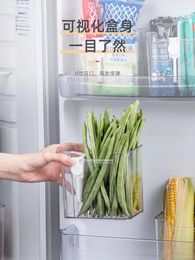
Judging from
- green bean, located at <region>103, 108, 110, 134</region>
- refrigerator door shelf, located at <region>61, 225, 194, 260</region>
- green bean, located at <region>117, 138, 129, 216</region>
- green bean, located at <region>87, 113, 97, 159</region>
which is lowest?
refrigerator door shelf, located at <region>61, 225, 194, 260</region>

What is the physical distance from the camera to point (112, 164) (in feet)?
4.29

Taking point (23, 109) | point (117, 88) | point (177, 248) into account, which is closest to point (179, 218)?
point (177, 248)

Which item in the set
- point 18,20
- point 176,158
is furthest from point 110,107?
point 18,20

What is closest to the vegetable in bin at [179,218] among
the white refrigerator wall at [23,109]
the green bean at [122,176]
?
the green bean at [122,176]

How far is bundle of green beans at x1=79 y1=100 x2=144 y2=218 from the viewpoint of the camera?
130 cm

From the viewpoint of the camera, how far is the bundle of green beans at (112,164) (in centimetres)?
130

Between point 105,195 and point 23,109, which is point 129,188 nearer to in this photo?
point 105,195

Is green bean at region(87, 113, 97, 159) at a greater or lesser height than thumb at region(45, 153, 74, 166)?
greater

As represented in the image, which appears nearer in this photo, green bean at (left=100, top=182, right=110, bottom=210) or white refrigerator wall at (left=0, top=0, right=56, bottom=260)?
green bean at (left=100, top=182, right=110, bottom=210)

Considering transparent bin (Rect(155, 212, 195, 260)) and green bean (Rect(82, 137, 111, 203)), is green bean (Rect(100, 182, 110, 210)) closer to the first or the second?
green bean (Rect(82, 137, 111, 203))

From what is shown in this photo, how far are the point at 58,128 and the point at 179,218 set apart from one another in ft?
1.17

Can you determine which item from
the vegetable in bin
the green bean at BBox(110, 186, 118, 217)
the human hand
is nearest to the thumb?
the human hand

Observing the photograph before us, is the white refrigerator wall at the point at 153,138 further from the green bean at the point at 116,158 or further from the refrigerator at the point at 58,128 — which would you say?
the green bean at the point at 116,158

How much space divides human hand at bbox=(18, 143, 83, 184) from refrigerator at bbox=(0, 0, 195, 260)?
0.07m
